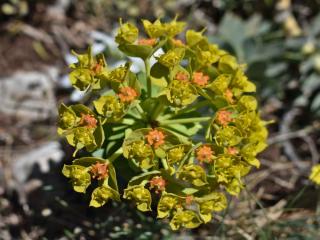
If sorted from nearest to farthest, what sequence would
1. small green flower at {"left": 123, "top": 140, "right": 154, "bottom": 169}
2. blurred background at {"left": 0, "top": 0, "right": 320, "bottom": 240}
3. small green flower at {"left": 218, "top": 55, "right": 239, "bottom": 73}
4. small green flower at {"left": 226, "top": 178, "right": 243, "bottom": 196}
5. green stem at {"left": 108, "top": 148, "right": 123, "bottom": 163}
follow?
small green flower at {"left": 123, "top": 140, "right": 154, "bottom": 169} < green stem at {"left": 108, "top": 148, "right": 123, "bottom": 163} < small green flower at {"left": 226, "top": 178, "right": 243, "bottom": 196} < small green flower at {"left": 218, "top": 55, "right": 239, "bottom": 73} < blurred background at {"left": 0, "top": 0, "right": 320, "bottom": 240}

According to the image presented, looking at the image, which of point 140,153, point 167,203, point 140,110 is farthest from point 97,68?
point 167,203

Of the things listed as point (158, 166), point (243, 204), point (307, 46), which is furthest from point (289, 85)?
point (158, 166)

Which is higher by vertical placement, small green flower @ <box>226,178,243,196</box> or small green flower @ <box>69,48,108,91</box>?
small green flower @ <box>69,48,108,91</box>

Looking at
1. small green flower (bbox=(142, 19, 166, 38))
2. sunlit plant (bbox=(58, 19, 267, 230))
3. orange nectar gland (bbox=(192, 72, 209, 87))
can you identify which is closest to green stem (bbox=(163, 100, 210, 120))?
sunlit plant (bbox=(58, 19, 267, 230))

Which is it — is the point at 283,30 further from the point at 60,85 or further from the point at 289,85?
the point at 60,85

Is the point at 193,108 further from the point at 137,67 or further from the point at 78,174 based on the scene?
the point at 137,67

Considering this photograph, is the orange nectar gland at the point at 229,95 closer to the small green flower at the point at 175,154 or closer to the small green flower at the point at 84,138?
the small green flower at the point at 175,154

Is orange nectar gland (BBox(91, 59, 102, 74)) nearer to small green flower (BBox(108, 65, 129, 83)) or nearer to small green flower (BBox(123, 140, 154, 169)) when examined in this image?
small green flower (BBox(108, 65, 129, 83))
